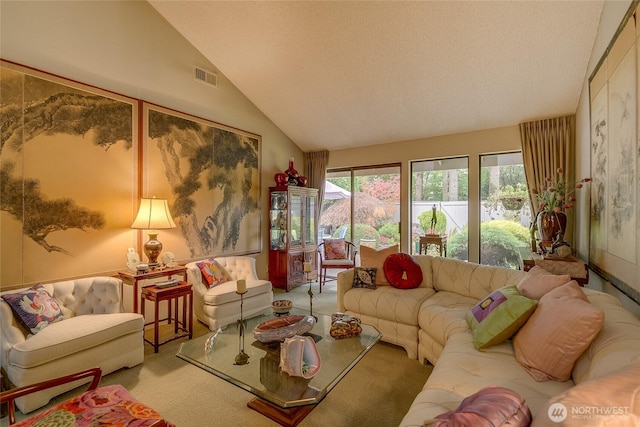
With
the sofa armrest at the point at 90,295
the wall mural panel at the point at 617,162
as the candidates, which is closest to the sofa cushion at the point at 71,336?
the sofa armrest at the point at 90,295

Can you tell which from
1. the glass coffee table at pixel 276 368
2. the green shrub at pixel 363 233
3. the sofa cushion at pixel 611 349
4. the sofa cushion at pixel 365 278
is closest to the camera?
the sofa cushion at pixel 611 349

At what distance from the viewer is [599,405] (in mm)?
664

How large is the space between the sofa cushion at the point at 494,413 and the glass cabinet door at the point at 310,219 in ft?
14.5

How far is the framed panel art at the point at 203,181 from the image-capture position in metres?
3.48

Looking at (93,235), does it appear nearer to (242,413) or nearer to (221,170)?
(221,170)

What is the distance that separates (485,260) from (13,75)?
588 cm

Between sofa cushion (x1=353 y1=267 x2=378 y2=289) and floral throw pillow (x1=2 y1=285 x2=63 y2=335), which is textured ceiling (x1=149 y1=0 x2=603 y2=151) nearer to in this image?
sofa cushion (x1=353 y1=267 x2=378 y2=289)

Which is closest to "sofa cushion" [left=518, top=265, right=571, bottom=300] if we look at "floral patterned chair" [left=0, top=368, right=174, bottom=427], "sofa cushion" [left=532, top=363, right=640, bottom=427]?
"sofa cushion" [left=532, top=363, right=640, bottom=427]

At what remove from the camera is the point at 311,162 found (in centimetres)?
586

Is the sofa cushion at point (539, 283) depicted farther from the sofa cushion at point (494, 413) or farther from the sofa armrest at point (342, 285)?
the sofa armrest at point (342, 285)

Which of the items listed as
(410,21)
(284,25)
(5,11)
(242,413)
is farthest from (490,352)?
(5,11)

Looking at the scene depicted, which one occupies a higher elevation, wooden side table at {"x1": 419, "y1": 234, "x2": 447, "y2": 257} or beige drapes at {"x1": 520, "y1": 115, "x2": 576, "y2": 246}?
beige drapes at {"x1": 520, "y1": 115, "x2": 576, "y2": 246}

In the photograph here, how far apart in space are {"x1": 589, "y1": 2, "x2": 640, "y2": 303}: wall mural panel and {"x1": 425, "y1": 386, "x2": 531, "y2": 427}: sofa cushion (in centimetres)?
140

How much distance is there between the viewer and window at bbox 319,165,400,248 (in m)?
5.19
